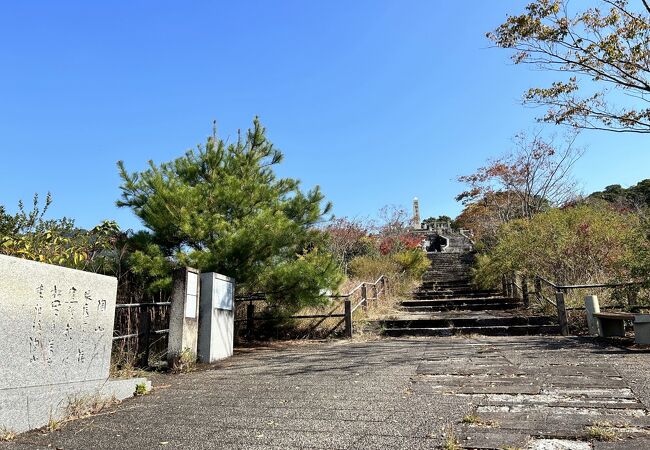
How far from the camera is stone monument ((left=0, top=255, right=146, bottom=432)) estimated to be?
10.4ft

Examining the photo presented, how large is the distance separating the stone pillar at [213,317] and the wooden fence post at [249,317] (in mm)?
2055

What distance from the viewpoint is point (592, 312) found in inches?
317

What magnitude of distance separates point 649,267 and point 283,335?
282 inches

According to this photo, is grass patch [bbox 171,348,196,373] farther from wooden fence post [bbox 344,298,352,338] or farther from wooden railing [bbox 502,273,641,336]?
wooden railing [bbox 502,273,641,336]

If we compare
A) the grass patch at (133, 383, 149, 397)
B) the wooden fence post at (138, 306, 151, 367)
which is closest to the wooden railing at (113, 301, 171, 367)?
the wooden fence post at (138, 306, 151, 367)

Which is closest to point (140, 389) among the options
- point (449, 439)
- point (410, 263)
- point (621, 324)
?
point (449, 439)

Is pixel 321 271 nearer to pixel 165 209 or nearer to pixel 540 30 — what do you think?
pixel 165 209

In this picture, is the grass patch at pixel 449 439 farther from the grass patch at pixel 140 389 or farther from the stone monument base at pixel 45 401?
the grass patch at pixel 140 389

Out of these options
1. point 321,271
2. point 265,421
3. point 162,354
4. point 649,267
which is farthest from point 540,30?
point 162,354

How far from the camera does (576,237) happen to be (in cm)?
1041

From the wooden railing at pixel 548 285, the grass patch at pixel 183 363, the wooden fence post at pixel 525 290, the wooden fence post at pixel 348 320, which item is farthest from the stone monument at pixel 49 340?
the wooden fence post at pixel 525 290

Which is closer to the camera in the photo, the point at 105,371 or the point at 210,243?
the point at 105,371

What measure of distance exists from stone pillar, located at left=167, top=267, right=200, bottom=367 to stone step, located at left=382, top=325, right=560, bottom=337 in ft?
16.3

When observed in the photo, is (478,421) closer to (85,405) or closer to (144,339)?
(85,405)
